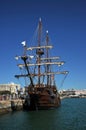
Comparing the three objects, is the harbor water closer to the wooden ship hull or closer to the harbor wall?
the harbor wall

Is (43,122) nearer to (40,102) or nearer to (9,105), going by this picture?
(9,105)

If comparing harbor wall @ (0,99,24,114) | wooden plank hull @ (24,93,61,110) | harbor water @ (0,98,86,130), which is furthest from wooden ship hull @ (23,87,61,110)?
harbor water @ (0,98,86,130)

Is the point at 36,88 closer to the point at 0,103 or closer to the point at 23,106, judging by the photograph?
the point at 23,106

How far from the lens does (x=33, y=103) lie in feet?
244

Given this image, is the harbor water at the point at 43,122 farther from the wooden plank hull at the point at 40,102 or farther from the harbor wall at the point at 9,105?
the wooden plank hull at the point at 40,102

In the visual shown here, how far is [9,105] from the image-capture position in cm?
7225

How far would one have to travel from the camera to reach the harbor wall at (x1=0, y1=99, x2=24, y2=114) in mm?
65950

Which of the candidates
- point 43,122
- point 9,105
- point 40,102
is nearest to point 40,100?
point 40,102

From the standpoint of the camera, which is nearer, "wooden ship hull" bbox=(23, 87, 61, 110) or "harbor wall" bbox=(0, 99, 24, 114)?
"harbor wall" bbox=(0, 99, 24, 114)

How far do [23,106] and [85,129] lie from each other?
42850 millimetres

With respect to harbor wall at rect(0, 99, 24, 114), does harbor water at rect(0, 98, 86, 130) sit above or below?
below

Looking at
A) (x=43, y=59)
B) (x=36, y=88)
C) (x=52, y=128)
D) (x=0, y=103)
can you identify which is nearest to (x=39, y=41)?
(x=43, y=59)

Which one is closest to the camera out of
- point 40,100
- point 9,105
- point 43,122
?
point 43,122

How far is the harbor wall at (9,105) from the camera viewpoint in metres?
65.9
